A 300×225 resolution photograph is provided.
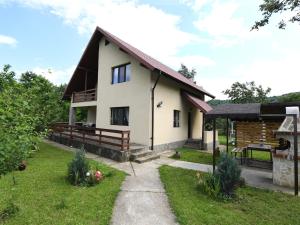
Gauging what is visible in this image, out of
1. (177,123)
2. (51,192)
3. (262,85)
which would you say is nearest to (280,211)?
(51,192)

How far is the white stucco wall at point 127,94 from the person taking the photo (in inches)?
495

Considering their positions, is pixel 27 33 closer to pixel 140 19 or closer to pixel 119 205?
pixel 140 19

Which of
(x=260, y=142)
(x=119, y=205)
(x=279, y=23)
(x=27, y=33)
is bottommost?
(x=119, y=205)

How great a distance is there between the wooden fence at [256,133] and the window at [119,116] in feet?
23.0

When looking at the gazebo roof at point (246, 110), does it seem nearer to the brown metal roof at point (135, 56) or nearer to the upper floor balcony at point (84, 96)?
the brown metal roof at point (135, 56)

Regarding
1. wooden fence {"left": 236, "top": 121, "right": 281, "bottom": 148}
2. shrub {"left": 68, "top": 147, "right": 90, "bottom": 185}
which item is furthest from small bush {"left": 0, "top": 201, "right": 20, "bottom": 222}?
wooden fence {"left": 236, "top": 121, "right": 281, "bottom": 148}

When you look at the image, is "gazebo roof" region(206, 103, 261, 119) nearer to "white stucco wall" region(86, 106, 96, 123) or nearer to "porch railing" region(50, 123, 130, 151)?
"porch railing" region(50, 123, 130, 151)

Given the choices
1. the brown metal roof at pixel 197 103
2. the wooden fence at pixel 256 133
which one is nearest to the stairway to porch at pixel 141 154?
the brown metal roof at pixel 197 103

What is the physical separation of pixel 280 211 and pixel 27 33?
57.7 feet

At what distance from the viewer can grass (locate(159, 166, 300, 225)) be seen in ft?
14.9

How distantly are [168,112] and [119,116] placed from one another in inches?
134

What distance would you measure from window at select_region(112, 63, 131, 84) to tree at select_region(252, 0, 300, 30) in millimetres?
8125

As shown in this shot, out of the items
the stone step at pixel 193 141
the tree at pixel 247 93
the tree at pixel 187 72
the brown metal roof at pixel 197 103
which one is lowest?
the stone step at pixel 193 141

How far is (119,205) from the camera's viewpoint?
17.0 feet
